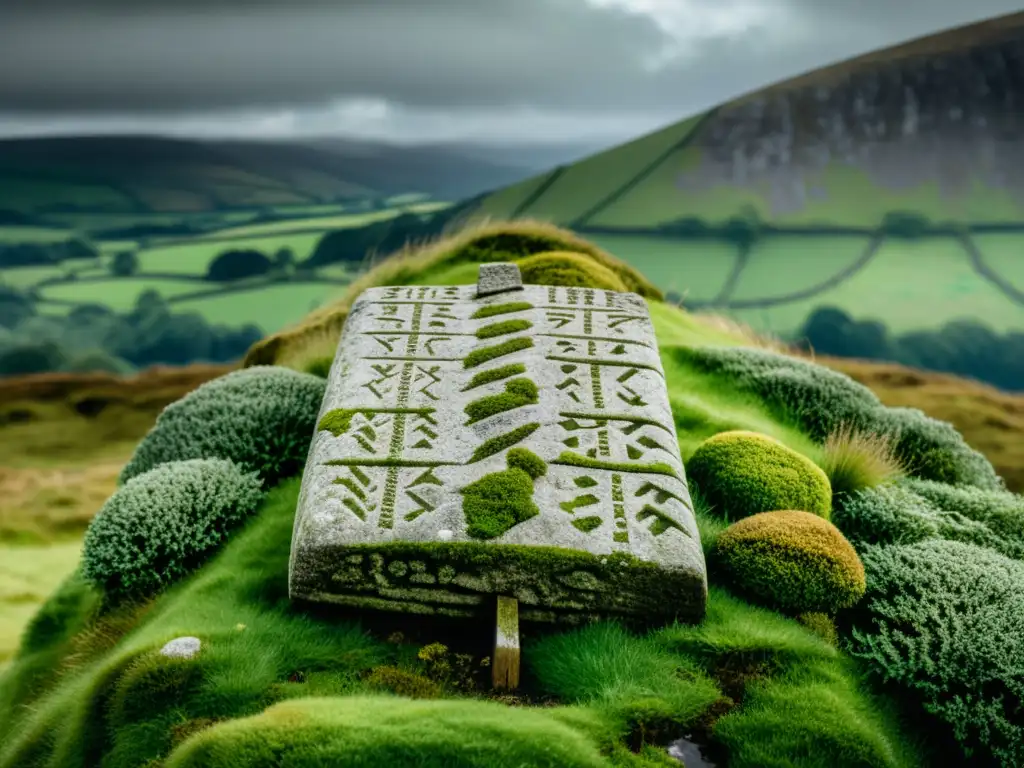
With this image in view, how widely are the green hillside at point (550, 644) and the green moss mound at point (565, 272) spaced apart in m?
3.91

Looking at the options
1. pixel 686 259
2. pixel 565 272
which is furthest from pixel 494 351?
pixel 686 259

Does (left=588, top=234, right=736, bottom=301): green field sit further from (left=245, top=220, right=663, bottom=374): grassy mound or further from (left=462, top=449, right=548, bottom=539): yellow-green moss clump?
(left=462, top=449, right=548, bottom=539): yellow-green moss clump

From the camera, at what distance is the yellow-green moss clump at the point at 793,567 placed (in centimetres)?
885

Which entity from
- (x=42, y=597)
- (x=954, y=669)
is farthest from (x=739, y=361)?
(x=42, y=597)

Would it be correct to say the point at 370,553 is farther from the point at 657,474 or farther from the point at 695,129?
the point at 695,129

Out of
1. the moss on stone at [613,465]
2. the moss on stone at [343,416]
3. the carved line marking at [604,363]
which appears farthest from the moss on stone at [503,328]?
the moss on stone at [613,465]

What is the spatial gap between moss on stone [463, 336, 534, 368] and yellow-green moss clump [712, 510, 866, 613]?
331cm

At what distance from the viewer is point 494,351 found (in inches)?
429

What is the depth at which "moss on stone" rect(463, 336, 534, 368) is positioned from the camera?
10773mm

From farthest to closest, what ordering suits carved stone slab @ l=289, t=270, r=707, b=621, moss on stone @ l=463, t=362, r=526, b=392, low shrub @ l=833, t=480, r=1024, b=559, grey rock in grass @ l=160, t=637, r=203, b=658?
1. low shrub @ l=833, t=480, r=1024, b=559
2. moss on stone @ l=463, t=362, r=526, b=392
3. carved stone slab @ l=289, t=270, r=707, b=621
4. grey rock in grass @ l=160, t=637, r=203, b=658

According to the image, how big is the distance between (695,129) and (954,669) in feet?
83.5

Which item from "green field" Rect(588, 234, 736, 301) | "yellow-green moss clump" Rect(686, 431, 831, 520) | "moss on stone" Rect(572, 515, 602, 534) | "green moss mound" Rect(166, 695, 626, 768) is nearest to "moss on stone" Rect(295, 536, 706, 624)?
"moss on stone" Rect(572, 515, 602, 534)

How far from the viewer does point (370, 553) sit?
8039 mm

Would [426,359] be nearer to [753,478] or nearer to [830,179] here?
[753,478]
